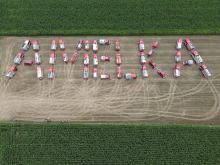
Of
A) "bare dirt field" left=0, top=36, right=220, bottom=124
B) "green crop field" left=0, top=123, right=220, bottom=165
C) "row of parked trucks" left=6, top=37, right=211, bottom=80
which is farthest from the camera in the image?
"row of parked trucks" left=6, top=37, right=211, bottom=80

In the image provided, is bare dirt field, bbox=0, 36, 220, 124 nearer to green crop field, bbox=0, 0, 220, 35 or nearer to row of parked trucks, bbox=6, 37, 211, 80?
row of parked trucks, bbox=6, 37, 211, 80

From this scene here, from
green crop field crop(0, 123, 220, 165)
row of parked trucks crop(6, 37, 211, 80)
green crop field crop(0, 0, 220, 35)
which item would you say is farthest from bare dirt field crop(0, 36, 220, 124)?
green crop field crop(0, 0, 220, 35)

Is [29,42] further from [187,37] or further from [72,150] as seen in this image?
[187,37]

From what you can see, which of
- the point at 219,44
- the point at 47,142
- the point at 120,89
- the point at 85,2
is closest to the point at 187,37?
the point at 219,44

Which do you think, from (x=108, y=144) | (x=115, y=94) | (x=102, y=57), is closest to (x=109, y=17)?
(x=102, y=57)

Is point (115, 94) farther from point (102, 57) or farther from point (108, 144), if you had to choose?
point (108, 144)

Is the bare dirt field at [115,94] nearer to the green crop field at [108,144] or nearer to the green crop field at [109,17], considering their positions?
the green crop field at [108,144]

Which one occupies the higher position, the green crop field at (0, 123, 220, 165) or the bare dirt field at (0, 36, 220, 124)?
the bare dirt field at (0, 36, 220, 124)
